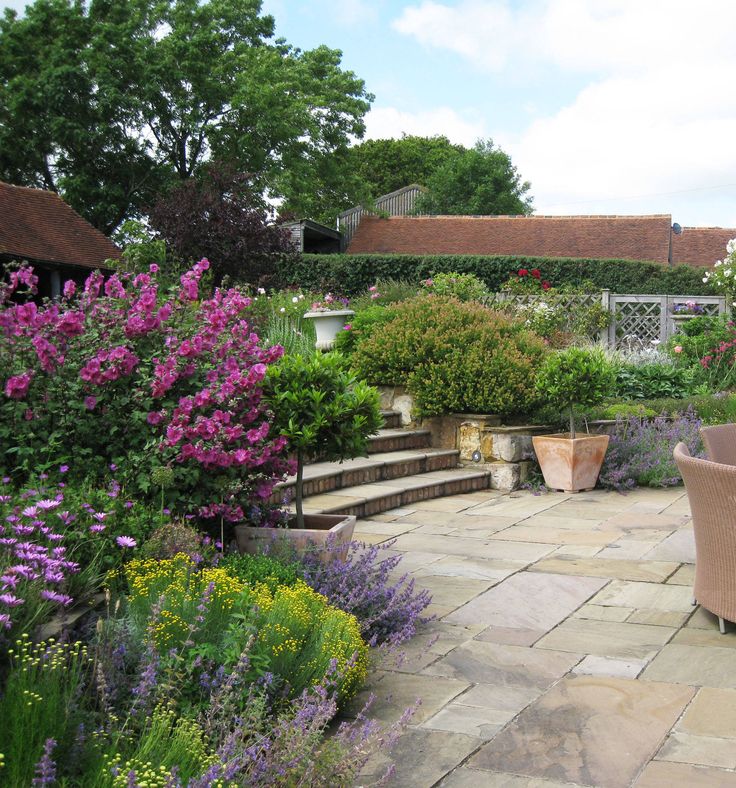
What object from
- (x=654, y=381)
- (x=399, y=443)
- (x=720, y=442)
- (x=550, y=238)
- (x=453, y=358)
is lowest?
(x=399, y=443)

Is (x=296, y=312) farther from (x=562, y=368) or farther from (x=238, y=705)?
(x=238, y=705)

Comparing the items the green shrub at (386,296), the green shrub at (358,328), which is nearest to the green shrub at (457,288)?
the green shrub at (386,296)

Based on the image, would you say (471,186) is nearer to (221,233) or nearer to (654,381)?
(221,233)

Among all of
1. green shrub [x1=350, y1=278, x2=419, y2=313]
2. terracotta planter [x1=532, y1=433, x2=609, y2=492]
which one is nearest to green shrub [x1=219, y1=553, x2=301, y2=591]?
terracotta planter [x1=532, y1=433, x2=609, y2=492]

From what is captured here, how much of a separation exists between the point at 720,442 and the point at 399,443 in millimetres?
4195

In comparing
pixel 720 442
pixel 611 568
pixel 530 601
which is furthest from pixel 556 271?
pixel 530 601

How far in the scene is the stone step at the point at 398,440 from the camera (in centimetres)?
815

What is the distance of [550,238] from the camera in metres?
29.2

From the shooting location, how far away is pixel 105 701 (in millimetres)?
2340

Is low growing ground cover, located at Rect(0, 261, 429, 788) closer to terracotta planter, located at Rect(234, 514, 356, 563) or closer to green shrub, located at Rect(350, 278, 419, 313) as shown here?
terracotta planter, located at Rect(234, 514, 356, 563)

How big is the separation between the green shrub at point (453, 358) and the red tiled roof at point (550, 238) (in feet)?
67.1

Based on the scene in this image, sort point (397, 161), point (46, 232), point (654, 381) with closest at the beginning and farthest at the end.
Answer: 1. point (654, 381)
2. point (46, 232)
3. point (397, 161)

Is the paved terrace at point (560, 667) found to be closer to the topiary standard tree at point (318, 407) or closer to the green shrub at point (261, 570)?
the green shrub at point (261, 570)

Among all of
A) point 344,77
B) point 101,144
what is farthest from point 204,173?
point 344,77
